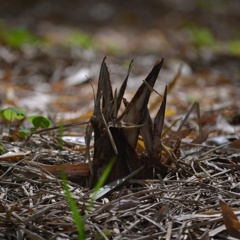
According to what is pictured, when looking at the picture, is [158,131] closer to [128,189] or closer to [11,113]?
[128,189]

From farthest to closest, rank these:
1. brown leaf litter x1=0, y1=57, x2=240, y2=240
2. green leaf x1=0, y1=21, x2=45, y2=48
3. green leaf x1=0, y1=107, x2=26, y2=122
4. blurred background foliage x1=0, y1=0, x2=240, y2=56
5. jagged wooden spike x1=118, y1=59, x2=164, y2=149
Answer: blurred background foliage x1=0, y1=0, x2=240, y2=56 → green leaf x1=0, y1=21, x2=45, y2=48 → green leaf x1=0, y1=107, x2=26, y2=122 → jagged wooden spike x1=118, y1=59, x2=164, y2=149 → brown leaf litter x1=0, y1=57, x2=240, y2=240

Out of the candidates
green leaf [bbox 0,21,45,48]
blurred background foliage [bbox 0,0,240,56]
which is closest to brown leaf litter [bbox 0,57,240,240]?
green leaf [bbox 0,21,45,48]

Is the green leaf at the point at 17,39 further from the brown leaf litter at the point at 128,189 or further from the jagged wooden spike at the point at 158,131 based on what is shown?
the jagged wooden spike at the point at 158,131

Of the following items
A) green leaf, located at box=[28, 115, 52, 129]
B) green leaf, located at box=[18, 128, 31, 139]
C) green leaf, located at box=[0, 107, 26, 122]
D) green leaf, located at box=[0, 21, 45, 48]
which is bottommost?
green leaf, located at box=[18, 128, 31, 139]

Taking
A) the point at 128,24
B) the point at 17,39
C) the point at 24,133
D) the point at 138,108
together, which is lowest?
the point at 24,133

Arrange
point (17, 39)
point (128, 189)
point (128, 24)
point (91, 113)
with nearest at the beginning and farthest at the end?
point (128, 189) → point (91, 113) → point (17, 39) → point (128, 24)

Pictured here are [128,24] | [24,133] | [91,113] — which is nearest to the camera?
[24,133]

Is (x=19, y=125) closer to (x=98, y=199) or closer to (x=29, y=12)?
(x=98, y=199)

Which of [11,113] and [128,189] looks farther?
[11,113]

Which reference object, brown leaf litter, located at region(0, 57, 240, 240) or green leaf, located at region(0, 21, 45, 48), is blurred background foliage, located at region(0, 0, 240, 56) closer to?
green leaf, located at region(0, 21, 45, 48)

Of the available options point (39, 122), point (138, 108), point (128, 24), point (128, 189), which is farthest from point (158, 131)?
point (128, 24)

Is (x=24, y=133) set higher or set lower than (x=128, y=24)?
lower

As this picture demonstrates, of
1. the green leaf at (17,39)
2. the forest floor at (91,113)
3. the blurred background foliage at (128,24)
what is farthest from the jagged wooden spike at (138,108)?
the blurred background foliage at (128,24)
